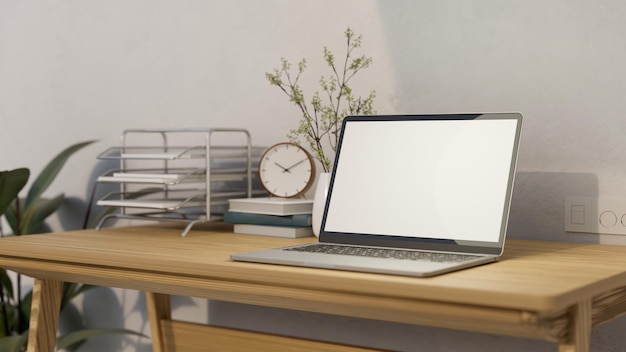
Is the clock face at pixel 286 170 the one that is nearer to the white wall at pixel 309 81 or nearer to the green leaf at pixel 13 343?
the white wall at pixel 309 81

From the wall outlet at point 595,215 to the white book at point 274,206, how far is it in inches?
21.6

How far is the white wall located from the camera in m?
1.60

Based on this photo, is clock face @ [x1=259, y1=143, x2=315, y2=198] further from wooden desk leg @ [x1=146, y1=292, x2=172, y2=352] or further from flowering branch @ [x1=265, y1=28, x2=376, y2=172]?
wooden desk leg @ [x1=146, y1=292, x2=172, y2=352]

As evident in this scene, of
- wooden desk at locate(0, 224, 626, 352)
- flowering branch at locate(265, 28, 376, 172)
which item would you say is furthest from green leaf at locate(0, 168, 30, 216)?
flowering branch at locate(265, 28, 376, 172)

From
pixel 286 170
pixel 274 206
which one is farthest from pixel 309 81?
pixel 274 206

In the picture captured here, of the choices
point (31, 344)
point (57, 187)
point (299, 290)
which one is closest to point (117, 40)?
point (57, 187)

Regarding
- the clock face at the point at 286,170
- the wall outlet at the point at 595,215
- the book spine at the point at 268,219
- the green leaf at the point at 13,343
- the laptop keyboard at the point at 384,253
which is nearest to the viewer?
the laptop keyboard at the point at 384,253

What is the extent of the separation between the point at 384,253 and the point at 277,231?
387 millimetres

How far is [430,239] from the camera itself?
1414 millimetres

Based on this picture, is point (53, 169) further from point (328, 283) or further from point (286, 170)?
point (328, 283)

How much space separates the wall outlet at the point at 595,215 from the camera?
61.3 inches

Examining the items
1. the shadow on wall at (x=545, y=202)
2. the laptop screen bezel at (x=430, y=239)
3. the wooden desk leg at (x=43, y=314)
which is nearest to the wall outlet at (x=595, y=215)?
the shadow on wall at (x=545, y=202)

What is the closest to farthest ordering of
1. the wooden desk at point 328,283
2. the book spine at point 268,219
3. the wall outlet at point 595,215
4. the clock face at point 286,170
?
the wooden desk at point 328,283 → the wall outlet at point 595,215 → the book spine at point 268,219 → the clock face at point 286,170

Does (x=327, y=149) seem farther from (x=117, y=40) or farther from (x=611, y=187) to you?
(x=117, y=40)
